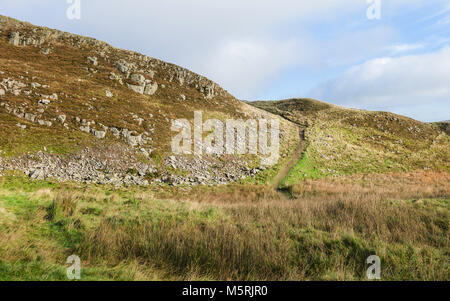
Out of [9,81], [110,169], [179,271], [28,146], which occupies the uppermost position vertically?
[9,81]

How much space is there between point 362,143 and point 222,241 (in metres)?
46.0

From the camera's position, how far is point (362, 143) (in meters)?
44.1

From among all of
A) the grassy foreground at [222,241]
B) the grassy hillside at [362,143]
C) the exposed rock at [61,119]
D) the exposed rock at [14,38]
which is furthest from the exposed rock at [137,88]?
the grassy foreground at [222,241]

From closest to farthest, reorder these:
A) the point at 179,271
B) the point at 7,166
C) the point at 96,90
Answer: the point at 179,271 < the point at 7,166 < the point at 96,90

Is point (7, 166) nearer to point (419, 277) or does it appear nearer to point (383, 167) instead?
point (419, 277)

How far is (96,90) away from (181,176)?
19.6 m

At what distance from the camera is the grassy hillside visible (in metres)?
31.5

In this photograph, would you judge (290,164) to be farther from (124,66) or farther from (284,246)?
(124,66)

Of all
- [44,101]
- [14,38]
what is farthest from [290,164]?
[14,38]

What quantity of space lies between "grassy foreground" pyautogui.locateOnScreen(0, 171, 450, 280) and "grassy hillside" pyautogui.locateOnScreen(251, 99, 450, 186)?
1481 cm

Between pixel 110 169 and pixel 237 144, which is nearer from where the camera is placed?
pixel 110 169

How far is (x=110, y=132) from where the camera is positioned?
2527 centimetres

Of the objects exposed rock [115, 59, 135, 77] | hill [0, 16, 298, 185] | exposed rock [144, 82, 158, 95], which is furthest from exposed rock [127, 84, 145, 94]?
exposed rock [115, 59, 135, 77]
